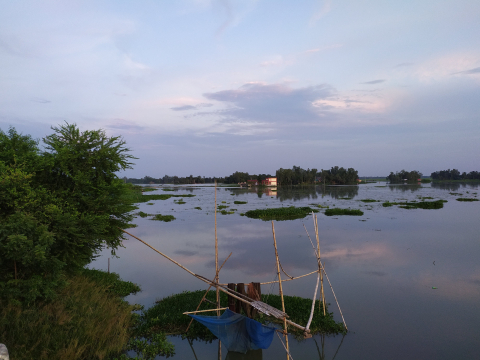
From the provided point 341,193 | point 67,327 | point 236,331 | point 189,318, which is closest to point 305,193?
point 341,193

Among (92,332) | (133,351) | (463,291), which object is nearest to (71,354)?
(92,332)

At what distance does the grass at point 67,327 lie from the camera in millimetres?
8695

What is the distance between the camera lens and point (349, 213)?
44.6 m

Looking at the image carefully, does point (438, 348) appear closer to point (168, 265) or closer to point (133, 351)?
point (133, 351)

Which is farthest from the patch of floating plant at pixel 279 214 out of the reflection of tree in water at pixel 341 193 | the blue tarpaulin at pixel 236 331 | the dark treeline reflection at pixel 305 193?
the reflection of tree in water at pixel 341 193

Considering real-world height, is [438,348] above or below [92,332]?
below

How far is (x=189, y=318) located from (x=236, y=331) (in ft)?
9.77

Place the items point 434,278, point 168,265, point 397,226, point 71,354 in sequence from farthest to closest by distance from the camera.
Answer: point 397,226 < point 168,265 < point 434,278 < point 71,354

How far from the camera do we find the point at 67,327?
31.8 ft

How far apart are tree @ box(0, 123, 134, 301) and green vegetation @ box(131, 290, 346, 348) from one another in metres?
3.67

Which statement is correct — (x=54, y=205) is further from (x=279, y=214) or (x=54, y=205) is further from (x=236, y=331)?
(x=279, y=214)

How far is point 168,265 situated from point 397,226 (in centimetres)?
2567

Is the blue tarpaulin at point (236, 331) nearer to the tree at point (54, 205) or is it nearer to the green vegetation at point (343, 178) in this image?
the tree at point (54, 205)

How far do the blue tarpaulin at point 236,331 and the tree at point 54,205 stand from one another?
5841 mm
